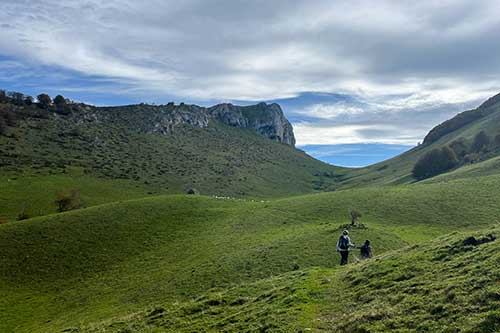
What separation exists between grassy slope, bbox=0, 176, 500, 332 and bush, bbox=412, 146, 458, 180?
74.5m

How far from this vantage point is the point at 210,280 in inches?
1398

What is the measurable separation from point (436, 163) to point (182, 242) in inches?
4531

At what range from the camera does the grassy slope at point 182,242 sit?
36.2 metres

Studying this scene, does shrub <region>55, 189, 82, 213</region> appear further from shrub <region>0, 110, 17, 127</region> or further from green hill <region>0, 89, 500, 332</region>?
shrub <region>0, 110, 17, 127</region>

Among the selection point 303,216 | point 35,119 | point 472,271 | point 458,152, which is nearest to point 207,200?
point 303,216

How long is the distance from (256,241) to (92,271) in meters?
19.4

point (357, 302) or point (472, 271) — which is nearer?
point (472, 271)

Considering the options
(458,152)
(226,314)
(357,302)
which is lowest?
(226,314)

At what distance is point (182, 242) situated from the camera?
51.8m

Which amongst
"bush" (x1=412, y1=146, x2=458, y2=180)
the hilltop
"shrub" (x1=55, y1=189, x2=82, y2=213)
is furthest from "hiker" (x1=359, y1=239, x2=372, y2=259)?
"bush" (x1=412, y1=146, x2=458, y2=180)

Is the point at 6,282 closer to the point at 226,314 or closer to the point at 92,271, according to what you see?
the point at 92,271

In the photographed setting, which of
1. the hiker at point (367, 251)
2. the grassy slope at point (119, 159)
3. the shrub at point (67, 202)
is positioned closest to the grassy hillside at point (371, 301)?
the hiker at point (367, 251)

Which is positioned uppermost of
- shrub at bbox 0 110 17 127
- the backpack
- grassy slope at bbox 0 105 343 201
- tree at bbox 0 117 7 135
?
shrub at bbox 0 110 17 127

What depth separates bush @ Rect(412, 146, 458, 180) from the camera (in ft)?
448
